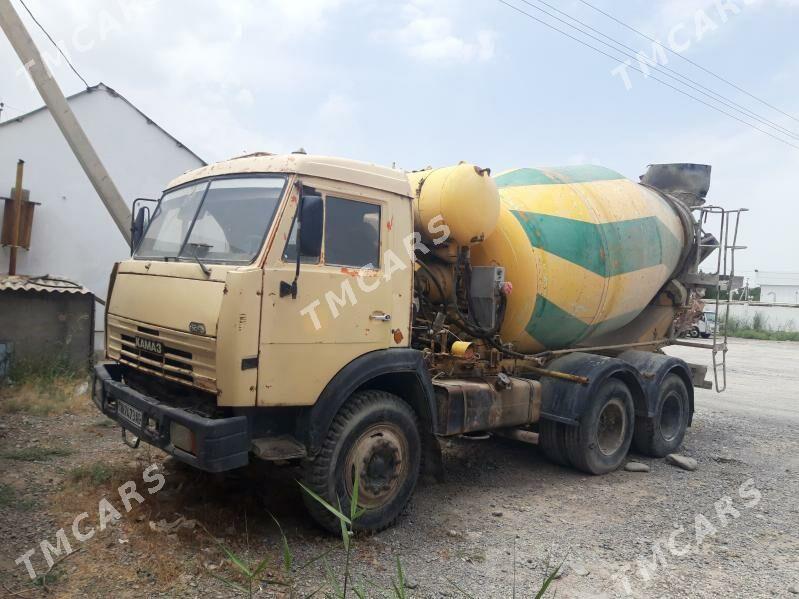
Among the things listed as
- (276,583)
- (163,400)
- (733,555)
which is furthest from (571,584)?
(163,400)

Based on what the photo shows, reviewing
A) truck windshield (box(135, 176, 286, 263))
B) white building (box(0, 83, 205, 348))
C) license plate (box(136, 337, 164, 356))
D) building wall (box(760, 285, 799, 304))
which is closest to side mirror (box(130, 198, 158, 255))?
truck windshield (box(135, 176, 286, 263))

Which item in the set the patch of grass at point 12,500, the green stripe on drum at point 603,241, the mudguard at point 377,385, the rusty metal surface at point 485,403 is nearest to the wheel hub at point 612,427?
the rusty metal surface at point 485,403

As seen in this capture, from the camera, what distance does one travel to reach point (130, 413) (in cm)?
413

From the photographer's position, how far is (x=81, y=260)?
1159 centimetres

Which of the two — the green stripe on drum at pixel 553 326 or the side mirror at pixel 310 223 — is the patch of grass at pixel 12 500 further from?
the green stripe on drum at pixel 553 326

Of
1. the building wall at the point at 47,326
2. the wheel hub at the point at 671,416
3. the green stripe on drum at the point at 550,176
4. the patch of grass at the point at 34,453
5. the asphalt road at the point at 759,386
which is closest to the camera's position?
the patch of grass at the point at 34,453

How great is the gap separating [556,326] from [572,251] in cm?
77

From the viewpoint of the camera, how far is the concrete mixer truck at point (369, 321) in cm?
374

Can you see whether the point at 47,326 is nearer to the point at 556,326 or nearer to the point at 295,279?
the point at 295,279

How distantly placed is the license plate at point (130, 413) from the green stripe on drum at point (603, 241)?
3608 millimetres

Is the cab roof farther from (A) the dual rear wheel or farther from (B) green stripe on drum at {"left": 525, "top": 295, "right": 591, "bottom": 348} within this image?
(A) the dual rear wheel

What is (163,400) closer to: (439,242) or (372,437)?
(372,437)

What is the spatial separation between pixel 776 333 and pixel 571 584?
31.9 metres

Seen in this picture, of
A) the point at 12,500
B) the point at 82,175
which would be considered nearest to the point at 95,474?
the point at 12,500
